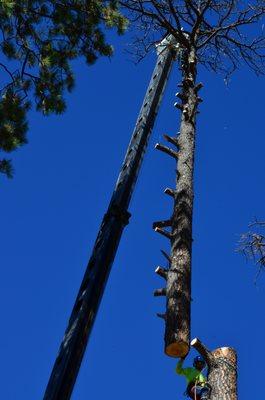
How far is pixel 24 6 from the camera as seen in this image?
20.5ft

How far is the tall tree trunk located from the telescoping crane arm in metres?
1.25

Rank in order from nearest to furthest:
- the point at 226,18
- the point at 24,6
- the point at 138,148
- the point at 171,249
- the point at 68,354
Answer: the point at 68,354
the point at 138,148
the point at 171,249
the point at 24,6
the point at 226,18

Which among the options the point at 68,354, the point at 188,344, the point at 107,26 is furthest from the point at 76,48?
the point at 68,354

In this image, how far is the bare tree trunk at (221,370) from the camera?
480 centimetres

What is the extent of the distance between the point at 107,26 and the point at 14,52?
3.66ft

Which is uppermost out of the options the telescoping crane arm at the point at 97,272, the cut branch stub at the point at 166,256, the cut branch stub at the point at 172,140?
the cut branch stub at the point at 172,140

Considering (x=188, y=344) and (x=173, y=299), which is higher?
(x=173, y=299)

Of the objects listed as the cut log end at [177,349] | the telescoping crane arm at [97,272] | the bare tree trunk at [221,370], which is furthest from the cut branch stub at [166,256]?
the telescoping crane arm at [97,272]

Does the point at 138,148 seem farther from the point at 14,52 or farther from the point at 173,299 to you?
the point at 14,52

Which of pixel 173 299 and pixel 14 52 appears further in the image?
pixel 14 52

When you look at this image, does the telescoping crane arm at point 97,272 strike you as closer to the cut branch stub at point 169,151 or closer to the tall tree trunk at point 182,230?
the tall tree trunk at point 182,230

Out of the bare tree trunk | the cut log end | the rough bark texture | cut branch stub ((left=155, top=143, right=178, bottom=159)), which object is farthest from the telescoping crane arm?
cut branch stub ((left=155, top=143, right=178, bottom=159))

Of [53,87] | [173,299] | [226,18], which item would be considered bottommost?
[173,299]

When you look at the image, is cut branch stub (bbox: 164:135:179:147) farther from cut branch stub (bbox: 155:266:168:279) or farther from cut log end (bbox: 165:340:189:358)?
cut log end (bbox: 165:340:189:358)
